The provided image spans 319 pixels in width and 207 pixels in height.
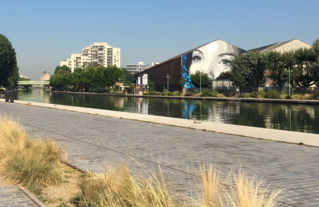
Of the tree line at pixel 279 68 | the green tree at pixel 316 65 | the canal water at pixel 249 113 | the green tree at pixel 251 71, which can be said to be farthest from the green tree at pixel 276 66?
the canal water at pixel 249 113

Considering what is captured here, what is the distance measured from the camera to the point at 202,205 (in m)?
3.81

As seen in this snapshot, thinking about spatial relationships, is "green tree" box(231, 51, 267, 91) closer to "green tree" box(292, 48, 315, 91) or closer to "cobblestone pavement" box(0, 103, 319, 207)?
"green tree" box(292, 48, 315, 91)

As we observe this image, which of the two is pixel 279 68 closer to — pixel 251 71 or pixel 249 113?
pixel 251 71

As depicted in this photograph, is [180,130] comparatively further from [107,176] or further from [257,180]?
[107,176]

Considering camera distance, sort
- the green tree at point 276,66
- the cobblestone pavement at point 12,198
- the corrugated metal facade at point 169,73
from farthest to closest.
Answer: the corrugated metal facade at point 169,73, the green tree at point 276,66, the cobblestone pavement at point 12,198

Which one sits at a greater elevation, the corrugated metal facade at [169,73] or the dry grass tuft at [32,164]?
the corrugated metal facade at [169,73]

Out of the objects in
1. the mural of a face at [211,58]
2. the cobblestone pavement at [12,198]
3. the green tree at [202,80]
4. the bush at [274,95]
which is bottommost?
the cobblestone pavement at [12,198]

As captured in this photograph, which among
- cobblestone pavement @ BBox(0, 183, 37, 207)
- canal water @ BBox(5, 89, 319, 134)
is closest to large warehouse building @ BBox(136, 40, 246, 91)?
canal water @ BBox(5, 89, 319, 134)

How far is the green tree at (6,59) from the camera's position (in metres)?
101

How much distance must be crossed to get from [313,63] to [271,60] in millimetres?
9609

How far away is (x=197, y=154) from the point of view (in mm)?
9617

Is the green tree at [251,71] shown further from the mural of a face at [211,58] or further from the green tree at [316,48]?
the mural of a face at [211,58]

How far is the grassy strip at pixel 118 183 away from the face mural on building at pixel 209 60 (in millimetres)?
83302

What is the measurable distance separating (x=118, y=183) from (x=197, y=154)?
5.04 meters
